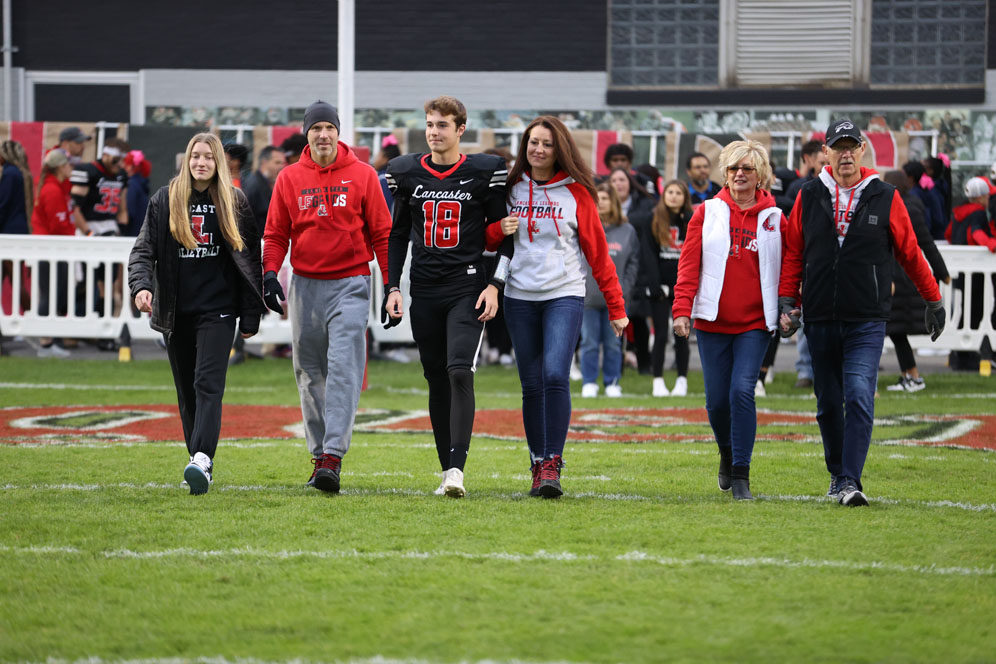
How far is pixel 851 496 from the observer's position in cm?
720

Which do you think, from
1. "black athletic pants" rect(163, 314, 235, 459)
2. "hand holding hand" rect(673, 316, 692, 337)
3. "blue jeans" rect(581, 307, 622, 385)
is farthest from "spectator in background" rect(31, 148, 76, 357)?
"hand holding hand" rect(673, 316, 692, 337)

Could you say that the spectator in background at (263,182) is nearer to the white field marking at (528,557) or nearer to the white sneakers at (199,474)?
the white sneakers at (199,474)

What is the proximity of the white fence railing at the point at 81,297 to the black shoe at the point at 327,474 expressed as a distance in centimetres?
801

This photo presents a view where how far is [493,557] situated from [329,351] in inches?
86.3

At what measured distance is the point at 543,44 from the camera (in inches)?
943

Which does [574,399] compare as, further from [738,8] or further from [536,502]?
[738,8]

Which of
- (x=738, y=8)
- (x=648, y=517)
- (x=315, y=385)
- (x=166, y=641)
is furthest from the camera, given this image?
(x=738, y=8)

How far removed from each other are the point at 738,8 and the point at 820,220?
666 inches

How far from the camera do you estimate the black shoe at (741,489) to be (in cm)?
742

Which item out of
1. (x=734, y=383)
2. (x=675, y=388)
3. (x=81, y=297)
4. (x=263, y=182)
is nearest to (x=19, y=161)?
(x=81, y=297)

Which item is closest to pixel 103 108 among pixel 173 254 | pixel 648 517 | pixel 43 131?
pixel 43 131

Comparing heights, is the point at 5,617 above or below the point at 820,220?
below

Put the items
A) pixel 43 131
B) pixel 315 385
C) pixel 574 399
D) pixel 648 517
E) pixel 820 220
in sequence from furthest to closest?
1. pixel 43 131
2. pixel 574 399
3. pixel 315 385
4. pixel 820 220
5. pixel 648 517

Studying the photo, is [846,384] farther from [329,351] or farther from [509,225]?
[329,351]
